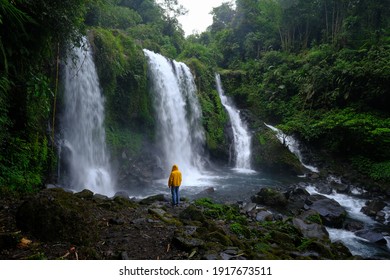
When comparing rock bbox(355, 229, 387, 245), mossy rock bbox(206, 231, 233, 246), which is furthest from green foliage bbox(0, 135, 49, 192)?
rock bbox(355, 229, 387, 245)

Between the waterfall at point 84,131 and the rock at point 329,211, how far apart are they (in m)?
8.12

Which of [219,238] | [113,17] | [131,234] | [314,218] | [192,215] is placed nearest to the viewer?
[131,234]

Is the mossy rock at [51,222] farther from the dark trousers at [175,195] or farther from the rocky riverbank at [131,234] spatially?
the dark trousers at [175,195]

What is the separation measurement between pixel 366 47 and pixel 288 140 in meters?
9.26

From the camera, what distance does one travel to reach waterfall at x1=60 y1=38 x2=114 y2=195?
10.8 metres

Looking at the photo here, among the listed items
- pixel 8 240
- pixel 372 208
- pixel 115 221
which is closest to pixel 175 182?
pixel 115 221

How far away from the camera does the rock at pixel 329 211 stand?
8.77 metres

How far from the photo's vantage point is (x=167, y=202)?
27.6ft

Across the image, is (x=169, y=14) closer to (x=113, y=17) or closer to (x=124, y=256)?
(x=113, y=17)

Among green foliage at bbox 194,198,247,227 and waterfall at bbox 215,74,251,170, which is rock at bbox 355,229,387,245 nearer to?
green foliage at bbox 194,198,247,227

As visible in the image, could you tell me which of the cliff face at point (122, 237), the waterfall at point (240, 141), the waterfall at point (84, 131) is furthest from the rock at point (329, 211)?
the waterfall at point (84, 131)

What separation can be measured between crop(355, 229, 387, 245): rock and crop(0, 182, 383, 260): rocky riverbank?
4.97 ft

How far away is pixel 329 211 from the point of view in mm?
9242

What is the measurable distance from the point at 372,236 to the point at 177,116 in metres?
11.6
